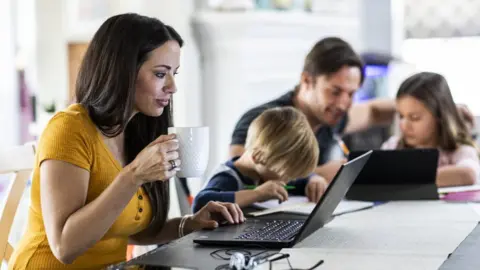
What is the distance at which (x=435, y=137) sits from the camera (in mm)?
2469

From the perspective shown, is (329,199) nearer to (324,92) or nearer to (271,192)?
(271,192)

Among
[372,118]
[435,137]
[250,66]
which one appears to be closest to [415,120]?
[435,137]

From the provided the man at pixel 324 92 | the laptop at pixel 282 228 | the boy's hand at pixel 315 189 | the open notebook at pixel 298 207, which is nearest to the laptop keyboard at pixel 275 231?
the laptop at pixel 282 228

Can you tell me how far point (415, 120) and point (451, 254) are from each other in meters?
1.21

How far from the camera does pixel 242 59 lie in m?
3.91

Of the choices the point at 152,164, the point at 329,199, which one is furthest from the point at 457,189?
the point at 152,164

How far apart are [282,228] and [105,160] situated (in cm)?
38

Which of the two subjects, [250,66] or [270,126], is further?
[250,66]

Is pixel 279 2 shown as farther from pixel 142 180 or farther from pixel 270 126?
pixel 142 180

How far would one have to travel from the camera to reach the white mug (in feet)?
4.64

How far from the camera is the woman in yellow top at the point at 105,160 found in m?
1.36

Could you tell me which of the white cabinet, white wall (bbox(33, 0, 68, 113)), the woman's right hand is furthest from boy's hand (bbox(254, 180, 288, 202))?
white wall (bbox(33, 0, 68, 113))

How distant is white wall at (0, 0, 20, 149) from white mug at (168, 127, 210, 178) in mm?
2878

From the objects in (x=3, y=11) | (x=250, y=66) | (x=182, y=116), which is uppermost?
(x=3, y=11)
